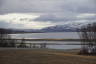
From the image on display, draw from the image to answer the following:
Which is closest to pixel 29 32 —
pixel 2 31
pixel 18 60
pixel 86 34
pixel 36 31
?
pixel 36 31

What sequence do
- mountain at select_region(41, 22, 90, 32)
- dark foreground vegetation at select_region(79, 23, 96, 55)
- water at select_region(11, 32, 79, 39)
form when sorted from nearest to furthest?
A: dark foreground vegetation at select_region(79, 23, 96, 55), mountain at select_region(41, 22, 90, 32), water at select_region(11, 32, 79, 39)

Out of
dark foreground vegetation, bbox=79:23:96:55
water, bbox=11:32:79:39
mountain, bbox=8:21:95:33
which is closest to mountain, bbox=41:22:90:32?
mountain, bbox=8:21:95:33

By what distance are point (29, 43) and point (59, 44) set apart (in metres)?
1.07

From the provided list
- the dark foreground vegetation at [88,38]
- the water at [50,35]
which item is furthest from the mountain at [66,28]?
the dark foreground vegetation at [88,38]

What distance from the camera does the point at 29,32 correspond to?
9891 millimetres

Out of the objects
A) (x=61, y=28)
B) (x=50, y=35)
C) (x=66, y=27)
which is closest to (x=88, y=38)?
(x=66, y=27)

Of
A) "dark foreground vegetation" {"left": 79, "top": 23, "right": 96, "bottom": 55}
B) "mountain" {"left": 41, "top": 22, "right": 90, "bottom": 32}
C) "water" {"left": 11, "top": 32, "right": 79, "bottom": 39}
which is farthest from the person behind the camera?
"water" {"left": 11, "top": 32, "right": 79, "bottom": 39}

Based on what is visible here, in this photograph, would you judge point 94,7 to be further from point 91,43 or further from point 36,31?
point 36,31

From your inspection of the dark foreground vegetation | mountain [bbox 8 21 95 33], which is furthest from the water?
the dark foreground vegetation

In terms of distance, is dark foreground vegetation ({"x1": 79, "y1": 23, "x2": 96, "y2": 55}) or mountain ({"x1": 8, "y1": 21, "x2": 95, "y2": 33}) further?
mountain ({"x1": 8, "y1": 21, "x2": 95, "y2": 33})

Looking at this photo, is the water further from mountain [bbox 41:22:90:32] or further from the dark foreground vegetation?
the dark foreground vegetation

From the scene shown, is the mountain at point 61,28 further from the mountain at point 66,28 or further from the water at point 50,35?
the water at point 50,35

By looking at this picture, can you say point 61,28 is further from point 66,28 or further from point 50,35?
point 50,35

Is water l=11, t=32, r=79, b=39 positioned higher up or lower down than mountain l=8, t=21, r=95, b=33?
lower down
